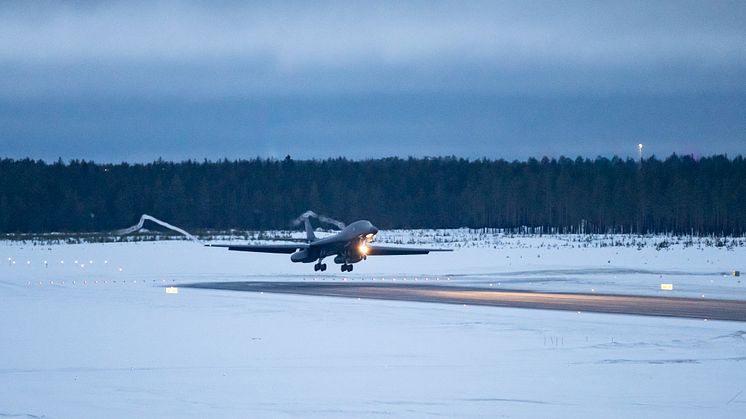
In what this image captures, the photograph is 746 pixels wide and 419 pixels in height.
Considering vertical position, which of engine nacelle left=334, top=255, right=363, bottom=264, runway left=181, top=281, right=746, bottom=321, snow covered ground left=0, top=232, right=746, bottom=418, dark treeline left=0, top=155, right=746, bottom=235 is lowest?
snow covered ground left=0, top=232, right=746, bottom=418

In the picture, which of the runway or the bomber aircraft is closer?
the runway

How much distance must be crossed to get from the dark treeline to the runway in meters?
98.4

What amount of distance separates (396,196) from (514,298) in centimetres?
13991

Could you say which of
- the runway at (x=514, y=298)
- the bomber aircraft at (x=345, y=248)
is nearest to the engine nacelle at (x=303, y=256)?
the bomber aircraft at (x=345, y=248)

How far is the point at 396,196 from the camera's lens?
172 meters

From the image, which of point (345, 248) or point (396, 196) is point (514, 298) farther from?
point (396, 196)

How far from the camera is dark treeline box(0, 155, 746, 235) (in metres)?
137

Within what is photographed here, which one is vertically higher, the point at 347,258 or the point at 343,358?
the point at 347,258

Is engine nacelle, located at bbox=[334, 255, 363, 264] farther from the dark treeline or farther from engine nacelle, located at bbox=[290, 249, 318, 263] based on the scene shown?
the dark treeline

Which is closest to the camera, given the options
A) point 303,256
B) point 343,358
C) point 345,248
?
point 343,358

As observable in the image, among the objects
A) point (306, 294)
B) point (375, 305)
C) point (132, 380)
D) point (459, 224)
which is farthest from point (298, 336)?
point (459, 224)

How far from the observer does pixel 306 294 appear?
33.8 metres

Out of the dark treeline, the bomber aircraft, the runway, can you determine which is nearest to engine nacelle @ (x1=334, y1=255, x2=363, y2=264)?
the bomber aircraft

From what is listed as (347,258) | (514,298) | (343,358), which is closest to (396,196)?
(347,258)
